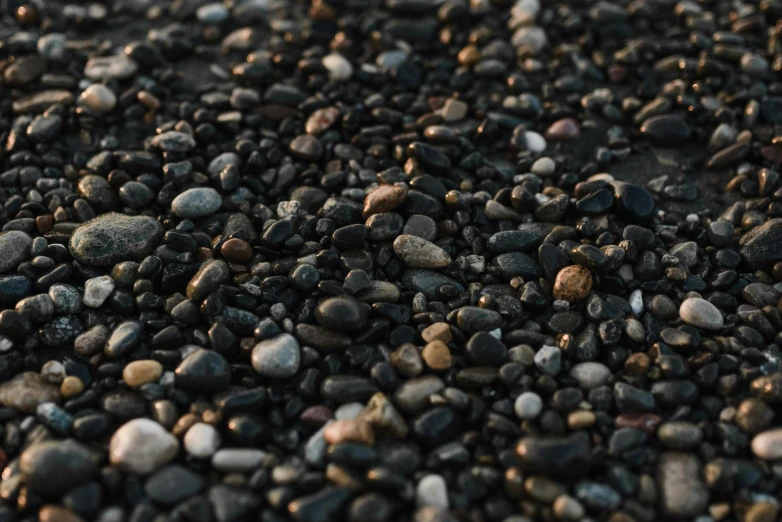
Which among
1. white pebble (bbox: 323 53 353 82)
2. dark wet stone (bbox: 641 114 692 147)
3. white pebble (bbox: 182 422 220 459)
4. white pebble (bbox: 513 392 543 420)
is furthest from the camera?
white pebble (bbox: 323 53 353 82)

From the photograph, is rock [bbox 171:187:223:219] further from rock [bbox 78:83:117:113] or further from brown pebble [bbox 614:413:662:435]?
brown pebble [bbox 614:413:662:435]

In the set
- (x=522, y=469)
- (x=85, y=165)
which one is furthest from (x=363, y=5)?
(x=522, y=469)

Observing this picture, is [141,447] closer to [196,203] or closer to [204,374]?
[204,374]

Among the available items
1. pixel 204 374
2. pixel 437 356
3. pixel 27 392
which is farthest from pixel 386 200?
pixel 27 392

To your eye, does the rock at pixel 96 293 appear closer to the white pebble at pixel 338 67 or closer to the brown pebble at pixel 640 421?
the white pebble at pixel 338 67

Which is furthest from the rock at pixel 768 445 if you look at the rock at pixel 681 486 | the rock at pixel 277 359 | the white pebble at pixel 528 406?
the rock at pixel 277 359

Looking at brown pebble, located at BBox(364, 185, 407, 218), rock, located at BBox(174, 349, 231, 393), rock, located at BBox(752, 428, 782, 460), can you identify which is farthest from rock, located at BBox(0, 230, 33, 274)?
rock, located at BBox(752, 428, 782, 460)
